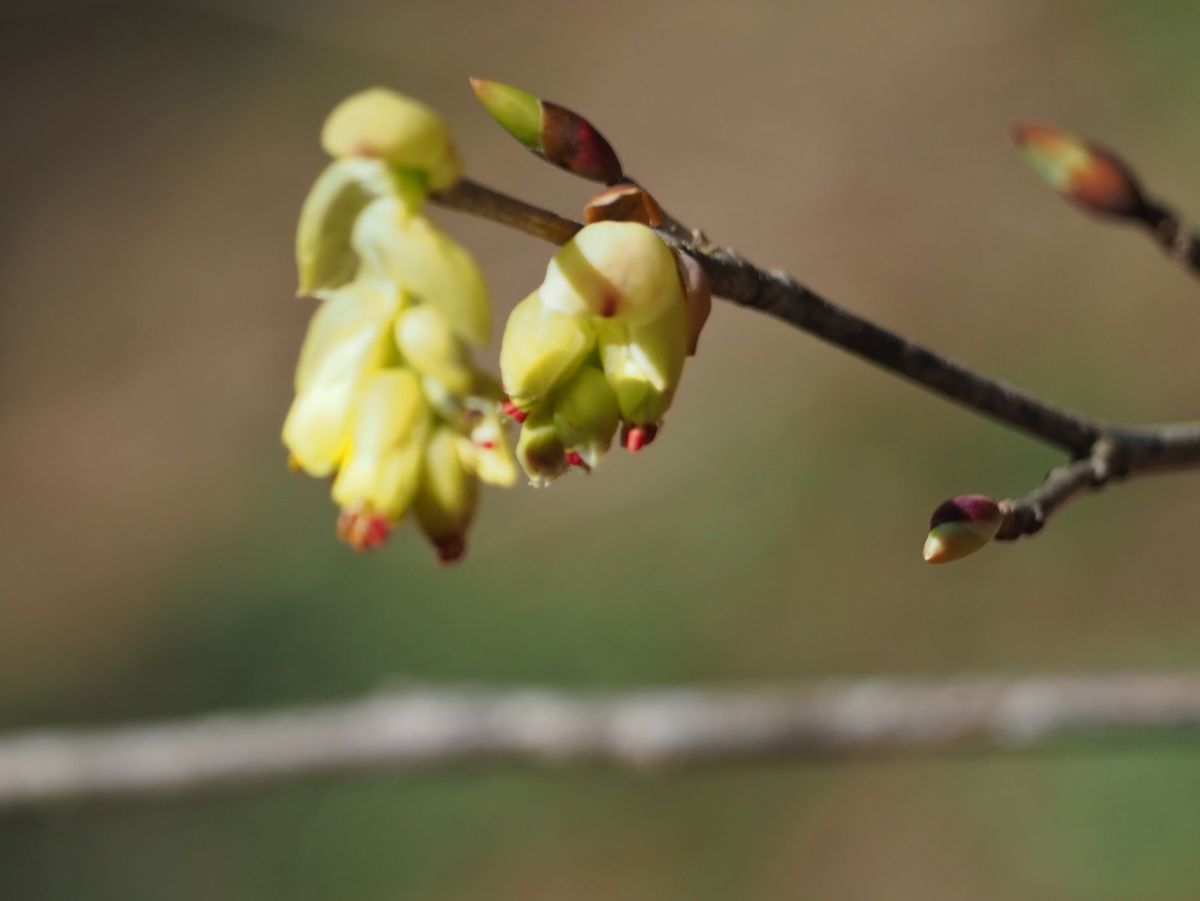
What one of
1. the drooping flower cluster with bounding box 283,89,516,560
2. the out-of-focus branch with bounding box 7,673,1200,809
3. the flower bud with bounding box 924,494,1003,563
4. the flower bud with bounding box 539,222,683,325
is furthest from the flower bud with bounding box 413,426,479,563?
the out-of-focus branch with bounding box 7,673,1200,809

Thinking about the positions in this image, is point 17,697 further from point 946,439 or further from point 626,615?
point 946,439

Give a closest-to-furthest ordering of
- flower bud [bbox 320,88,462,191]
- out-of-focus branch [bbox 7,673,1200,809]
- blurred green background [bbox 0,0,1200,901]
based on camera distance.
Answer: flower bud [bbox 320,88,462,191]
out-of-focus branch [bbox 7,673,1200,809]
blurred green background [bbox 0,0,1200,901]

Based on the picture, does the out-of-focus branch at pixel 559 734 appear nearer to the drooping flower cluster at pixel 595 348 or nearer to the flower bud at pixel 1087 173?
the flower bud at pixel 1087 173

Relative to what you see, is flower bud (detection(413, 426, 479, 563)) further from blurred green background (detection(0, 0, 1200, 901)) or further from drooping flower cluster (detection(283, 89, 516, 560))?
blurred green background (detection(0, 0, 1200, 901))

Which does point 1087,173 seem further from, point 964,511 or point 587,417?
point 587,417

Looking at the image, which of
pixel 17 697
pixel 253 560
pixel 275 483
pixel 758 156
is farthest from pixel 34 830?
pixel 758 156

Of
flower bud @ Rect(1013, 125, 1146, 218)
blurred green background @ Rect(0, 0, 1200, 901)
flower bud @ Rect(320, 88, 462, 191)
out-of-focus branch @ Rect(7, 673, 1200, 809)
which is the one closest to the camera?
flower bud @ Rect(320, 88, 462, 191)

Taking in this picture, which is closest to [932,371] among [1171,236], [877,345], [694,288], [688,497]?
[877,345]
